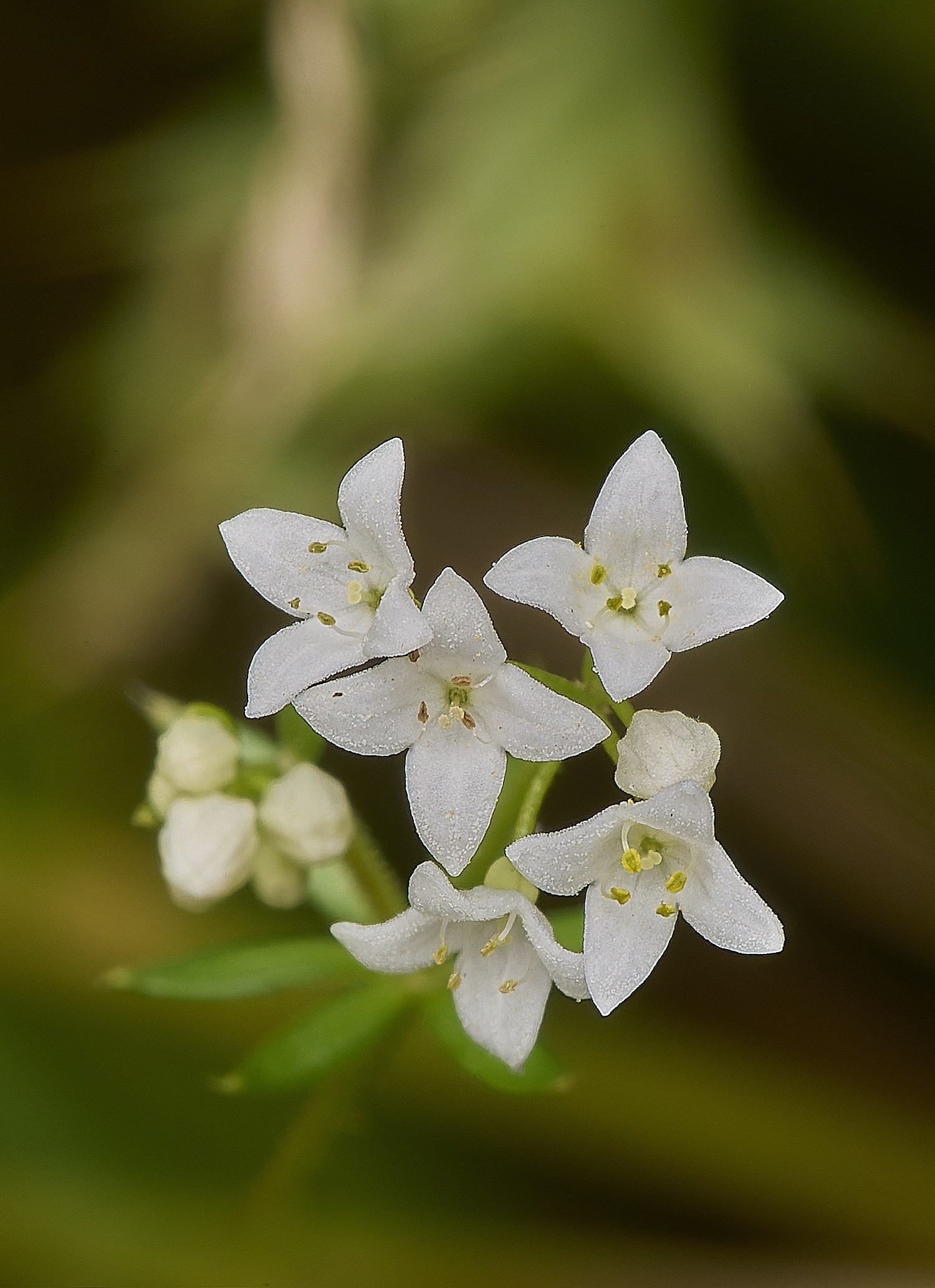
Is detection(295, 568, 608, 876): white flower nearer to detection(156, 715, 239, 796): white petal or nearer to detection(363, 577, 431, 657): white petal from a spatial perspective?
detection(363, 577, 431, 657): white petal

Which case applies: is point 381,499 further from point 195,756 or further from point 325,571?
point 195,756

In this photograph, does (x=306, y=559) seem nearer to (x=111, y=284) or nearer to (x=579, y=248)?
(x=579, y=248)

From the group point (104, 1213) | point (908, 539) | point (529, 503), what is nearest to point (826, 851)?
point (908, 539)

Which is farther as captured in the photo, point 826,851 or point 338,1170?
point 826,851

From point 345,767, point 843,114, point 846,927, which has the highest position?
point 843,114

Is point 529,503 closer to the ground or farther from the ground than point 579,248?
closer to the ground

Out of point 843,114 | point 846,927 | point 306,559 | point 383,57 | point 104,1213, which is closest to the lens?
point 306,559
